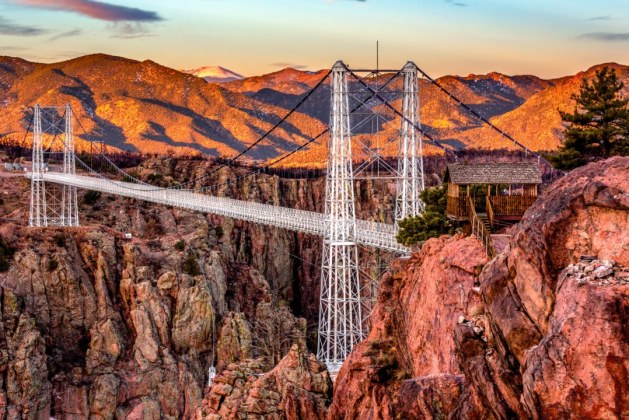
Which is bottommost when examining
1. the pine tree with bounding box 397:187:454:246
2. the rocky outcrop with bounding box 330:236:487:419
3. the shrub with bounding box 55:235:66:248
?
the shrub with bounding box 55:235:66:248

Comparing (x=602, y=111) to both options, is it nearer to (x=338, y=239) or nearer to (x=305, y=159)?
(x=338, y=239)

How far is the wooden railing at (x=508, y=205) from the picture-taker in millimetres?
24120

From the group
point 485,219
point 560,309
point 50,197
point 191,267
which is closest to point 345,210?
point 191,267

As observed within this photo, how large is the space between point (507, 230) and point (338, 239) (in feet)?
63.0

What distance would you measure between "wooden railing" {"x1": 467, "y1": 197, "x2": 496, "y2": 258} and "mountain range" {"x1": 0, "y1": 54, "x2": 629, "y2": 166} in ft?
288

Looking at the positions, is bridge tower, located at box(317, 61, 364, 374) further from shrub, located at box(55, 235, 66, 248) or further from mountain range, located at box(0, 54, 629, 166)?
mountain range, located at box(0, 54, 629, 166)

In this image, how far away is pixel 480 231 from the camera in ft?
72.9

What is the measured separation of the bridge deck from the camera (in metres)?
41.9

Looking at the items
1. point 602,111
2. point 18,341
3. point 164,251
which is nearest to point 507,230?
point 602,111

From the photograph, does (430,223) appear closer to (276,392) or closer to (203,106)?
(276,392)

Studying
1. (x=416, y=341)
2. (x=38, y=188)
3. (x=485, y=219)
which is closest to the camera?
(x=416, y=341)

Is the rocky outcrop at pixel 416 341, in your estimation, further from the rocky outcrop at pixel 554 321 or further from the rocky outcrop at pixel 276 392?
the rocky outcrop at pixel 276 392

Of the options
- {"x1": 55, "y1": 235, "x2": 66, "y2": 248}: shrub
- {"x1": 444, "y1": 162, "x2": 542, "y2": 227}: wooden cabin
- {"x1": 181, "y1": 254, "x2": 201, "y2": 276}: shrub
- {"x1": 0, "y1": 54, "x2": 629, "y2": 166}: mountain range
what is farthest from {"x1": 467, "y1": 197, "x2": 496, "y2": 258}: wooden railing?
{"x1": 0, "y1": 54, "x2": 629, "y2": 166}: mountain range

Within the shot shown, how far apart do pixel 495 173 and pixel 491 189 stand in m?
0.74
